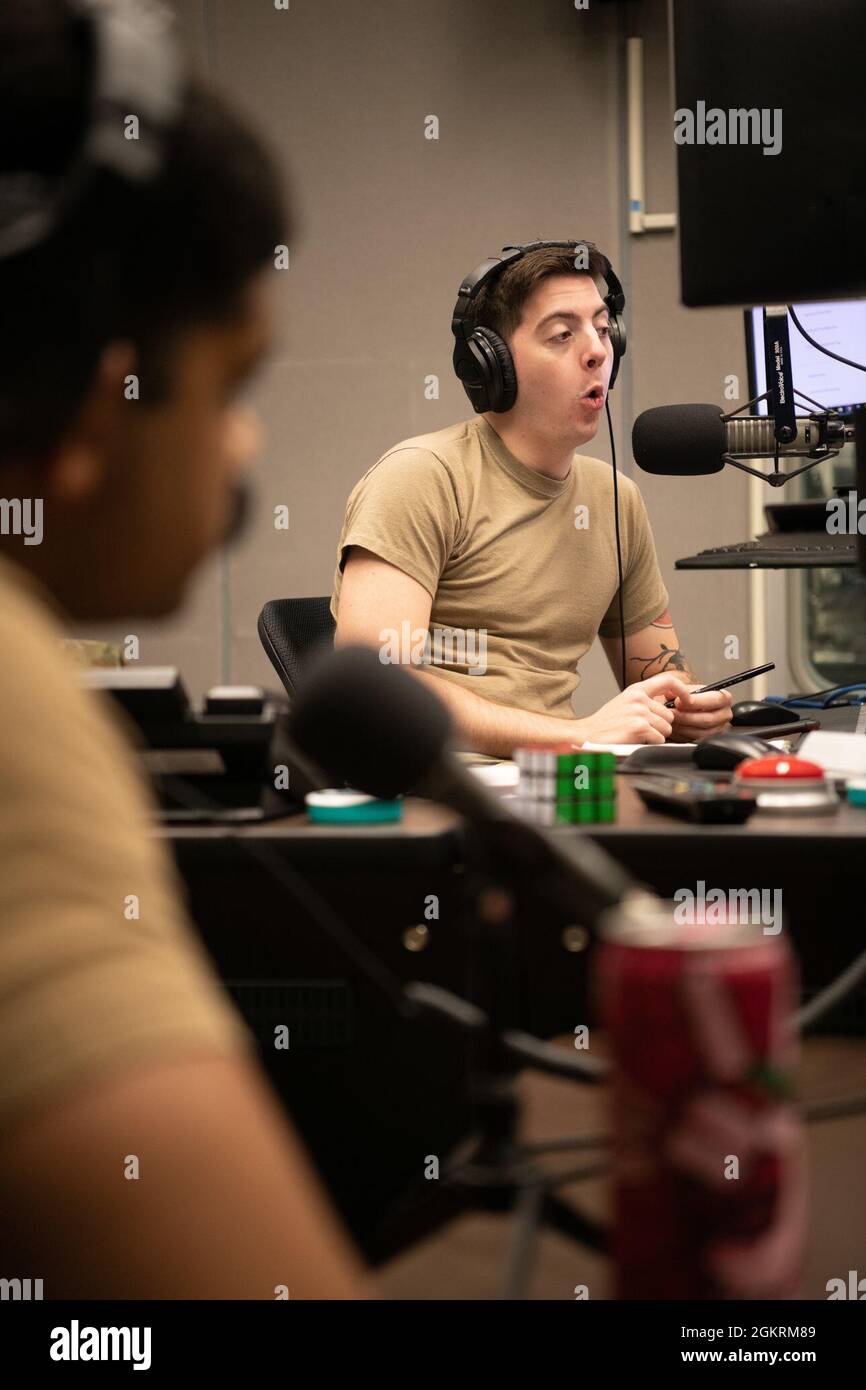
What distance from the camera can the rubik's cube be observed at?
105cm

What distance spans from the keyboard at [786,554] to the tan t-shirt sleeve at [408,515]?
1.19ft

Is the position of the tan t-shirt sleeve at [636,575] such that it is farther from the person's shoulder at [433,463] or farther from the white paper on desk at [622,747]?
the white paper on desk at [622,747]

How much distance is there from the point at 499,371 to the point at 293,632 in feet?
1.68

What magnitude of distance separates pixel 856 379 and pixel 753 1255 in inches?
84.7

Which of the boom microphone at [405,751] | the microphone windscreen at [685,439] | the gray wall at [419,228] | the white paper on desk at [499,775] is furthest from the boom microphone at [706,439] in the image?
the gray wall at [419,228]

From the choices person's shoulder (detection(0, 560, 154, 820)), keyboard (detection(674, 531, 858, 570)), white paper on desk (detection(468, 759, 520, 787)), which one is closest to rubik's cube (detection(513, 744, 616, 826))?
white paper on desk (detection(468, 759, 520, 787))

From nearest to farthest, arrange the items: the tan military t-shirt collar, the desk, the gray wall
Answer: the desk, the tan military t-shirt collar, the gray wall

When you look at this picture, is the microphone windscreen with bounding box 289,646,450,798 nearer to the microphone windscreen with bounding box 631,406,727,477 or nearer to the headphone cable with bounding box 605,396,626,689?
the microphone windscreen with bounding box 631,406,727,477

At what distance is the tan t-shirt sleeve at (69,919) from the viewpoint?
348 millimetres

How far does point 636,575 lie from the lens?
2299 mm

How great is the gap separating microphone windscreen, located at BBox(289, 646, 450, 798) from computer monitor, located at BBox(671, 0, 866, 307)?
2.25 ft

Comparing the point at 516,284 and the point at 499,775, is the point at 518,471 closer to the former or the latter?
the point at 516,284
